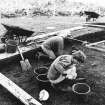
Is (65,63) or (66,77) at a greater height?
(65,63)

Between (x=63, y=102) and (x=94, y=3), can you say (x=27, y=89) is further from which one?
(x=94, y=3)

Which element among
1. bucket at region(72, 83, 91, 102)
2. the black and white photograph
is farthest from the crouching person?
bucket at region(72, 83, 91, 102)

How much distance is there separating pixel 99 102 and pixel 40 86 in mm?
1601

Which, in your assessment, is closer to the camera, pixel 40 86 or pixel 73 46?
pixel 40 86

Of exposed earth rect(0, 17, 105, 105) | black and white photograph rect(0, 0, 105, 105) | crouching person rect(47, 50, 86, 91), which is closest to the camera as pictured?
crouching person rect(47, 50, 86, 91)

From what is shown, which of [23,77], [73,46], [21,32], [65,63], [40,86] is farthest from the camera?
[73,46]

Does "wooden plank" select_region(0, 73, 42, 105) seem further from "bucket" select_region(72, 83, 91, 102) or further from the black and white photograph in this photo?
"bucket" select_region(72, 83, 91, 102)

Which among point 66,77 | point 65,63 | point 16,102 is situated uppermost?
point 65,63

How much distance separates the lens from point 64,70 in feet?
17.3

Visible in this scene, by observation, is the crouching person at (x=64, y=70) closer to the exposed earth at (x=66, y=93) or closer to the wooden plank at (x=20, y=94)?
the exposed earth at (x=66, y=93)

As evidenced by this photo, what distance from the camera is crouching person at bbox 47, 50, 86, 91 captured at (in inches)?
206

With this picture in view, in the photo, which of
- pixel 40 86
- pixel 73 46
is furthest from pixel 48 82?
pixel 73 46

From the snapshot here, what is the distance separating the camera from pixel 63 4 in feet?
65.7

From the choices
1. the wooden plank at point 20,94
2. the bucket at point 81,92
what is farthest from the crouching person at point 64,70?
the wooden plank at point 20,94
